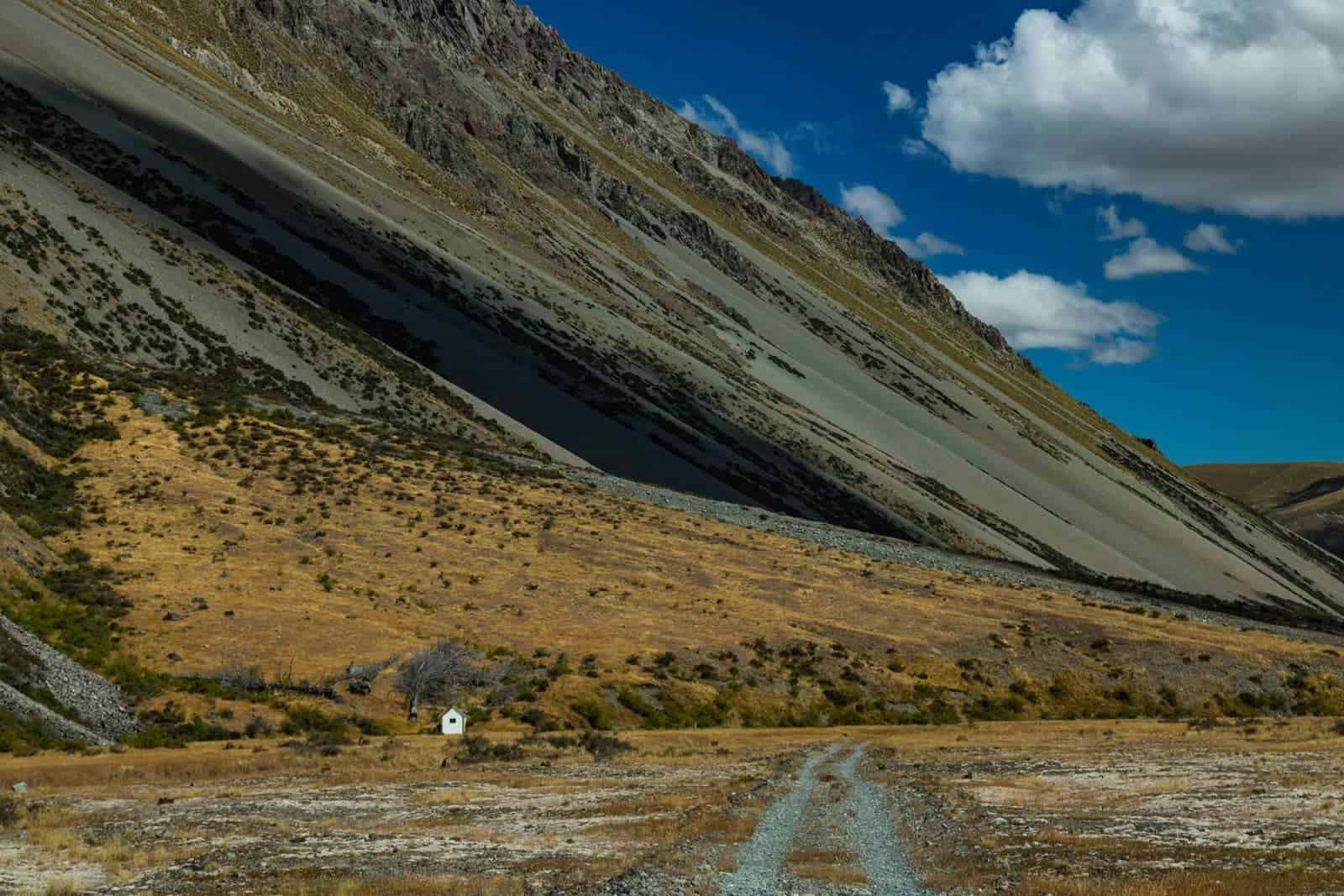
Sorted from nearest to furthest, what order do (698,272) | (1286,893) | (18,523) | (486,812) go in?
(1286,893), (486,812), (18,523), (698,272)

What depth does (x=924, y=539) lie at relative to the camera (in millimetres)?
97188

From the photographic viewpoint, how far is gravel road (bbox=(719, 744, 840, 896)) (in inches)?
595

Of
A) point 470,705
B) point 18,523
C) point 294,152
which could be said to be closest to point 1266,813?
point 470,705

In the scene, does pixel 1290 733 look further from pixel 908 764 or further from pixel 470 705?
pixel 470 705

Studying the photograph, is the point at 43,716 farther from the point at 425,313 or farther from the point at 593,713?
the point at 425,313

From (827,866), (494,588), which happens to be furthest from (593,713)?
(827,866)

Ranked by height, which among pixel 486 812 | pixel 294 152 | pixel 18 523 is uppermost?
pixel 294 152

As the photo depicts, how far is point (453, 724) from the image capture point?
37.4m

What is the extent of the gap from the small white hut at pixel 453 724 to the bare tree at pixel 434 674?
7.42ft

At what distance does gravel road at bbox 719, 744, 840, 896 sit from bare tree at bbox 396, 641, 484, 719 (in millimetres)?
17739

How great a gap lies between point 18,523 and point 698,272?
156 meters

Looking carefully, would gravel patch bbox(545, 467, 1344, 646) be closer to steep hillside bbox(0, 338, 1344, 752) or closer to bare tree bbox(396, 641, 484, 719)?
steep hillside bbox(0, 338, 1344, 752)

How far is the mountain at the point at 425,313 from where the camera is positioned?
250ft

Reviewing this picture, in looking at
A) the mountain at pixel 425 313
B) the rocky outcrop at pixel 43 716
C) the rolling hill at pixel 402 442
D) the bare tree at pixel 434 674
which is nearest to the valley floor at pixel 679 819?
the rocky outcrop at pixel 43 716
